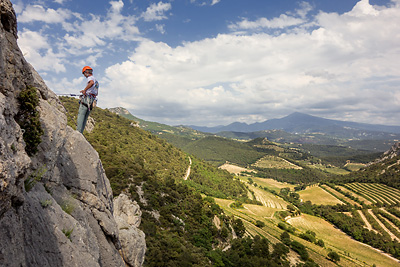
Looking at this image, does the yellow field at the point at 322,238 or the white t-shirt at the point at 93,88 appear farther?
the yellow field at the point at 322,238

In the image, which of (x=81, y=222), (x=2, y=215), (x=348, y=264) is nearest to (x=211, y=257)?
(x=81, y=222)

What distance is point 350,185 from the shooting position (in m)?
185

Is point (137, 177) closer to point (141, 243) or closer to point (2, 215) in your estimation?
point (141, 243)

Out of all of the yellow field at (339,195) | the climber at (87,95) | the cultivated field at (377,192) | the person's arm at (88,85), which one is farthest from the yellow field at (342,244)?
the person's arm at (88,85)

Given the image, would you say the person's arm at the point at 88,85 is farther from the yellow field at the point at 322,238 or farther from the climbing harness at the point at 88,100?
the yellow field at the point at 322,238

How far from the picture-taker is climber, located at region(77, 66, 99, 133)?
38.0ft

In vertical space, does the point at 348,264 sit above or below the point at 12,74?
below

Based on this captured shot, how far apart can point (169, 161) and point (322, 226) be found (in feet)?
347

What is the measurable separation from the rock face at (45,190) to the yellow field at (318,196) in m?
190

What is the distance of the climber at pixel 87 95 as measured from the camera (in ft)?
38.0

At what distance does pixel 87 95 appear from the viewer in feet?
38.6

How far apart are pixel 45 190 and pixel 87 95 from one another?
6201 millimetres

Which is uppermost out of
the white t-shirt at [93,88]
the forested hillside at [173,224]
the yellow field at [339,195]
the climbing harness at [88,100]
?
the white t-shirt at [93,88]

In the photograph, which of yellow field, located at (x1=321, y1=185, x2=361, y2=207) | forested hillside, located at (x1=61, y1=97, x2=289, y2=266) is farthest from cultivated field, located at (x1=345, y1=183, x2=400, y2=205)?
forested hillside, located at (x1=61, y1=97, x2=289, y2=266)
